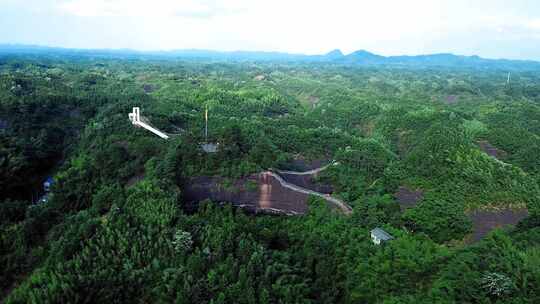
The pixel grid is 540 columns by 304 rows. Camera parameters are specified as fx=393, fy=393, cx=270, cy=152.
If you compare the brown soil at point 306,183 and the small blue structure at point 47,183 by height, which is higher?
the brown soil at point 306,183

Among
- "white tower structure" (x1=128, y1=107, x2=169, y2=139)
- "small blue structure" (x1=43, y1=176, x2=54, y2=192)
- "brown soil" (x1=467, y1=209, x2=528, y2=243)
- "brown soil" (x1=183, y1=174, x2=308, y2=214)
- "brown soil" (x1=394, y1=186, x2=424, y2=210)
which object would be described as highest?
"white tower structure" (x1=128, y1=107, x2=169, y2=139)

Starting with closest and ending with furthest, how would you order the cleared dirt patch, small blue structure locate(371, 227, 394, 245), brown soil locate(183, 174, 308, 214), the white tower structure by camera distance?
1. small blue structure locate(371, 227, 394, 245)
2. brown soil locate(183, 174, 308, 214)
3. the white tower structure
4. the cleared dirt patch

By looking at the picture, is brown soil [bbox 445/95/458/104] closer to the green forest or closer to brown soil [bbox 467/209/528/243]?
the green forest

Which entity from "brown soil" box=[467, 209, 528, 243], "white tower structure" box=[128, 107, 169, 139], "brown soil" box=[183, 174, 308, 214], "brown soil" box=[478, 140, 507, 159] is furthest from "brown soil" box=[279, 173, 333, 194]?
"brown soil" box=[478, 140, 507, 159]

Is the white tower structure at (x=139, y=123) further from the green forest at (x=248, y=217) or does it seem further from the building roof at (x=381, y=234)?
the building roof at (x=381, y=234)

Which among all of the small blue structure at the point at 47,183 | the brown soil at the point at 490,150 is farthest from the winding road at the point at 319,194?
the brown soil at the point at 490,150

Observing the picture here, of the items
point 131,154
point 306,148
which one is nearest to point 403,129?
point 306,148

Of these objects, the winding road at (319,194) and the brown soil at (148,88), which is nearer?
the winding road at (319,194)
